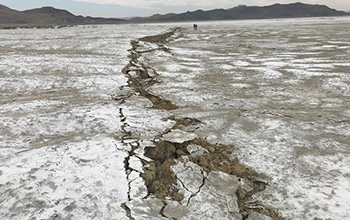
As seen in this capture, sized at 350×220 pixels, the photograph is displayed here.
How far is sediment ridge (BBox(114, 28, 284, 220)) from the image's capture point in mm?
3611

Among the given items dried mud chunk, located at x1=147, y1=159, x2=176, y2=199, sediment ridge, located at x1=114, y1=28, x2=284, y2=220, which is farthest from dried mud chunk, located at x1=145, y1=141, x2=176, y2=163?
dried mud chunk, located at x1=147, y1=159, x2=176, y2=199

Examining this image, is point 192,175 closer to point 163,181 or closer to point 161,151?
point 163,181

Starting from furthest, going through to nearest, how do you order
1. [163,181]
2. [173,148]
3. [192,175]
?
[173,148], [192,175], [163,181]

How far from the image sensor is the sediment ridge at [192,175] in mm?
3611

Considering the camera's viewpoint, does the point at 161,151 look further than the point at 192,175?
Yes

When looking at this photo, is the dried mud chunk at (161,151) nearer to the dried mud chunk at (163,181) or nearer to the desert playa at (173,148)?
the desert playa at (173,148)

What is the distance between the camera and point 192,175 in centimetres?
424

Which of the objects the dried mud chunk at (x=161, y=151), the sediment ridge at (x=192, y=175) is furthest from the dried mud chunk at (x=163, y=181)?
the dried mud chunk at (x=161, y=151)

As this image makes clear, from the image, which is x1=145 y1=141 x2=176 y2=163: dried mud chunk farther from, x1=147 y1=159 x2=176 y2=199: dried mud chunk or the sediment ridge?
x1=147 y1=159 x2=176 y2=199: dried mud chunk

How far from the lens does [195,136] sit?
18.5 feet

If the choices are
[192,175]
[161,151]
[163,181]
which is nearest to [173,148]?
[161,151]

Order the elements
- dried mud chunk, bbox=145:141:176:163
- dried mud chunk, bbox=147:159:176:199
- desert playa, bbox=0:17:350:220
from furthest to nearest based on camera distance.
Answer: dried mud chunk, bbox=145:141:176:163 → dried mud chunk, bbox=147:159:176:199 → desert playa, bbox=0:17:350:220

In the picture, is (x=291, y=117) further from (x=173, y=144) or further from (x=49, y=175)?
(x=49, y=175)

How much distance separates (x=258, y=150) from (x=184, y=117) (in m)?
2.13
